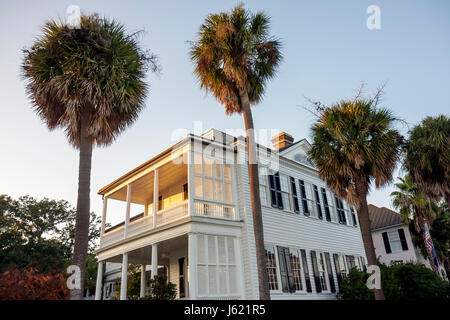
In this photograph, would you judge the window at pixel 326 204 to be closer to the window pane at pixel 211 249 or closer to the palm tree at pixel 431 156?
the palm tree at pixel 431 156

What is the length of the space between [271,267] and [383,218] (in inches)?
956

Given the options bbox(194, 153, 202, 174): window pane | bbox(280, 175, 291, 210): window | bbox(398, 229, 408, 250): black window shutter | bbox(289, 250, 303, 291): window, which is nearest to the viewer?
bbox(194, 153, 202, 174): window pane

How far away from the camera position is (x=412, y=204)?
2672cm

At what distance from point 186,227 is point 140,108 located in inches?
198

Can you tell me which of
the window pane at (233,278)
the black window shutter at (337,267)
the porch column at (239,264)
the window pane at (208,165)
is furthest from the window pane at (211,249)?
the black window shutter at (337,267)

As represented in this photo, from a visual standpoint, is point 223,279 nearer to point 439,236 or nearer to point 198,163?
point 198,163

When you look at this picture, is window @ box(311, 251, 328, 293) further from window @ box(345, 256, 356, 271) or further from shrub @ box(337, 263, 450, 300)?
window @ box(345, 256, 356, 271)

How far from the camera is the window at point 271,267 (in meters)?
14.4

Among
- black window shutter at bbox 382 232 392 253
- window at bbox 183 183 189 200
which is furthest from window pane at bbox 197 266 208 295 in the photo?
black window shutter at bbox 382 232 392 253

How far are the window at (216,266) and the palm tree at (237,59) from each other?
358 cm

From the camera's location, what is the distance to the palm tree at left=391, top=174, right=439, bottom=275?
26.0 metres

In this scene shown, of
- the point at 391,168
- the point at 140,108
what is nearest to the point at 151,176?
the point at 140,108

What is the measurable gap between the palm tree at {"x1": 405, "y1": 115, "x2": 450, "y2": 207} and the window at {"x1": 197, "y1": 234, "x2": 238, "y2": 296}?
9.35 metres

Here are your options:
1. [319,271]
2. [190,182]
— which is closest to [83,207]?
[190,182]
